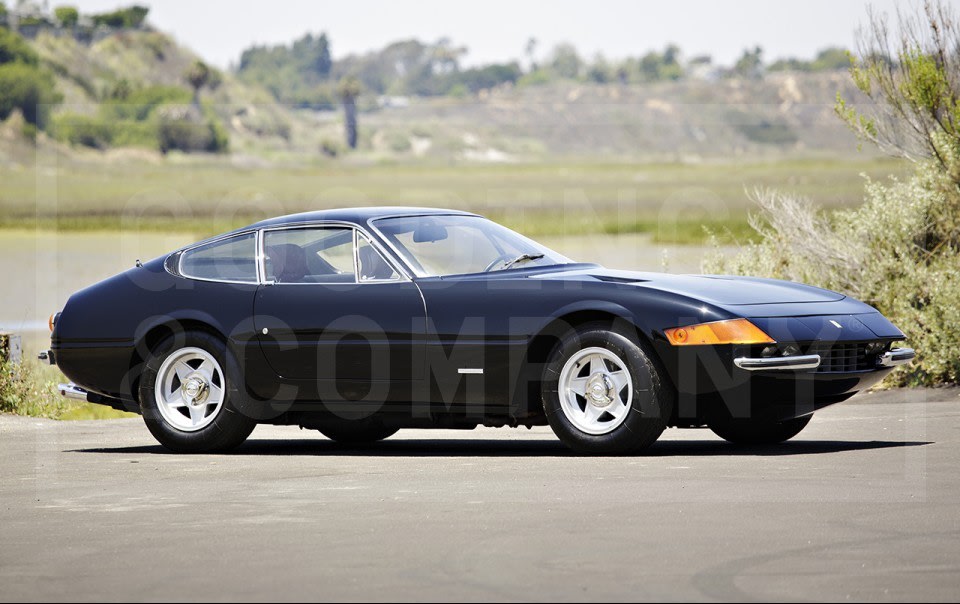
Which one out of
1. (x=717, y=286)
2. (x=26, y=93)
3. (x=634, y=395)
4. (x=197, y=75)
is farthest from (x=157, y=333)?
(x=197, y=75)

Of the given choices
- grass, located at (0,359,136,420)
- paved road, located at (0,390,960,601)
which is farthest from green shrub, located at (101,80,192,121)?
paved road, located at (0,390,960,601)

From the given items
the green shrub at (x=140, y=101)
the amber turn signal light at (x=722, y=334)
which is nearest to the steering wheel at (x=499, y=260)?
the amber turn signal light at (x=722, y=334)

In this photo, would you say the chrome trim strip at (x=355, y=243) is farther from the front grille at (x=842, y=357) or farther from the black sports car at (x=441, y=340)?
the front grille at (x=842, y=357)

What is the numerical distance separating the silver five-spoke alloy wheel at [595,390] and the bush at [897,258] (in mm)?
4799

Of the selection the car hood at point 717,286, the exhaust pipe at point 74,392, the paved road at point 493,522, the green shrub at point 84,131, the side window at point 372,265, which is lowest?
the paved road at point 493,522

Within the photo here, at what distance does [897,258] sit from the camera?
47.3 ft

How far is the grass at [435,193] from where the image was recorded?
65.3 meters

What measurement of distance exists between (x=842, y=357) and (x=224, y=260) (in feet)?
13.1

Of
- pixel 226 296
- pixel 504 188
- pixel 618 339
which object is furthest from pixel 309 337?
pixel 504 188

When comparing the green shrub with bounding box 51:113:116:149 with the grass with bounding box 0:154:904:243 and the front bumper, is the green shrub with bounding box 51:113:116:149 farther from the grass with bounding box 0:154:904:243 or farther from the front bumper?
the front bumper

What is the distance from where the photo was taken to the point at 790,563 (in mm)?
5852

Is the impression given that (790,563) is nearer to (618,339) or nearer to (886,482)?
(886,482)

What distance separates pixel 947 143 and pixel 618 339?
7.04m

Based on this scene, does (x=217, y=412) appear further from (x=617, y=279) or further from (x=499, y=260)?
(x=617, y=279)
